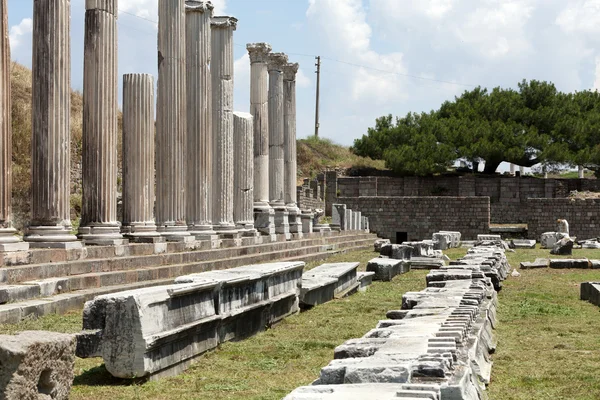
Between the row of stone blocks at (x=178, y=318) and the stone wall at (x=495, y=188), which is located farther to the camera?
the stone wall at (x=495, y=188)

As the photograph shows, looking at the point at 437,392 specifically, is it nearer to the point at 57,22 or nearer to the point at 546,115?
the point at 57,22

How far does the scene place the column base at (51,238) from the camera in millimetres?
11703

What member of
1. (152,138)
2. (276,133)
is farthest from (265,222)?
(152,138)

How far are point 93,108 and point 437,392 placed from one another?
998 cm

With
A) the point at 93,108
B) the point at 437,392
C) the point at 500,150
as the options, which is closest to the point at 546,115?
the point at 500,150

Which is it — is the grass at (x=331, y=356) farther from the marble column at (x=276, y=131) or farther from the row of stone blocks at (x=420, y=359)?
the marble column at (x=276, y=131)

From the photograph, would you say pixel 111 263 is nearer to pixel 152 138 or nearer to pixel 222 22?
pixel 152 138

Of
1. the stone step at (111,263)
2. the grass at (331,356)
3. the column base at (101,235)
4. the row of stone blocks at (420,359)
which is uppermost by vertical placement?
the column base at (101,235)

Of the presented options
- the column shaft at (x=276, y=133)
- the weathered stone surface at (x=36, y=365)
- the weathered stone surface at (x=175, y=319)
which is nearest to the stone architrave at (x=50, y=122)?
the weathered stone surface at (x=175, y=319)

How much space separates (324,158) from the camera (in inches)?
2272

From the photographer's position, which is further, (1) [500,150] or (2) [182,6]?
(1) [500,150]

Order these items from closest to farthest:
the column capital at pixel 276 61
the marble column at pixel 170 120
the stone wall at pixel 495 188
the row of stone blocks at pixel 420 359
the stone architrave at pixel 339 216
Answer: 1. the row of stone blocks at pixel 420 359
2. the marble column at pixel 170 120
3. the column capital at pixel 276 61
4. the stone architrave at pixel 339 216
5. the stone wall at pixel 495 188

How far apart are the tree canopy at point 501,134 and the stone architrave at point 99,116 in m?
37.0

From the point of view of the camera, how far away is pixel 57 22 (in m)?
11.9
